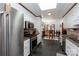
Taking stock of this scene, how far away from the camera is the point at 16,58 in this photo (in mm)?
1226

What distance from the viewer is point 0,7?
4.92 feet

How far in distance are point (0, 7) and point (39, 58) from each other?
89 cm

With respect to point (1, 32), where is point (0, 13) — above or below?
above

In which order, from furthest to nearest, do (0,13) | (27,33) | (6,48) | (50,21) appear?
(50,21) → (27,33) → (6,48) → (0,13)

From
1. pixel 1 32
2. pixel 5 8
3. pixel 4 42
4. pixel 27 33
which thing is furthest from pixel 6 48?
pixel 27 33

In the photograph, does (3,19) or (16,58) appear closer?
(16,58)

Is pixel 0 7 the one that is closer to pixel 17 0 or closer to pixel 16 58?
pixel 17 0

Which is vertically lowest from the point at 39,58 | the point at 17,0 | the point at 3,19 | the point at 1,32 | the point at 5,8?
the point at 39,58

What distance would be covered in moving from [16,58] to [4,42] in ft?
1.39

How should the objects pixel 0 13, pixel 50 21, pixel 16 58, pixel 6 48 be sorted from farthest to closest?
1. pixel 50 21
2. pixel 6 48
3. pixel 0 13
4. pixel 16 58

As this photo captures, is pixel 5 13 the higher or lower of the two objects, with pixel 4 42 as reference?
higher

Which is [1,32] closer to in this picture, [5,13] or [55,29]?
[5,13]

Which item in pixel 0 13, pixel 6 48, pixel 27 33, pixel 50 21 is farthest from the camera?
pixel 50 21

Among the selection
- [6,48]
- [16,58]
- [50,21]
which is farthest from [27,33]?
[50,21]
